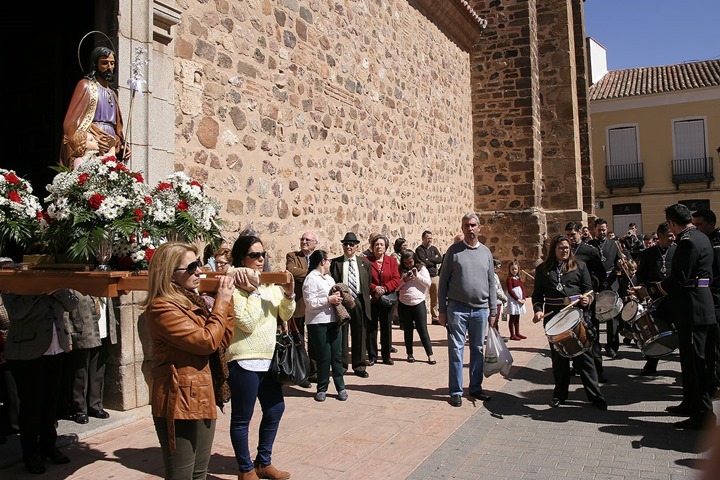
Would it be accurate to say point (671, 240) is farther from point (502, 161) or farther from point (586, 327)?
point (502, 161)

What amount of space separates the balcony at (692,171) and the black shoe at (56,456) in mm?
30482

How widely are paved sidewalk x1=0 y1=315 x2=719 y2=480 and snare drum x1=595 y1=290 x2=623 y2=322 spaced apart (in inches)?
35.0

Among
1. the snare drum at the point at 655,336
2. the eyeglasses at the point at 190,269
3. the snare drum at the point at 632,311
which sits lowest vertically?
the snare drum at the point at 655,336

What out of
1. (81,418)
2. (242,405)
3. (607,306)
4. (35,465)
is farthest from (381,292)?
(35,465)

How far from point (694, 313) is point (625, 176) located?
88.3 feet

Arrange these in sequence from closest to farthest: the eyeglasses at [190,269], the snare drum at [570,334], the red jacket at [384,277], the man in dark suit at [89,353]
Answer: the eyeglasses at [190,269] → the man in dark suit at [89,353] → the snare drum at [570,334] → the red jacket at [384,277]

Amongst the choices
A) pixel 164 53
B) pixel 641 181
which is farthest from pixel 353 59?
pixel 641 181

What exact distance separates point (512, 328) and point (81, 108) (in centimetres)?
801

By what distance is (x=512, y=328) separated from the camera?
10.7m

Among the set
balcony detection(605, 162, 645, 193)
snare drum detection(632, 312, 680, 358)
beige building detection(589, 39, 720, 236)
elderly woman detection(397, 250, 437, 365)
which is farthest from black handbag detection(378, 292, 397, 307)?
balcony detection(605, 162, 645, 193)

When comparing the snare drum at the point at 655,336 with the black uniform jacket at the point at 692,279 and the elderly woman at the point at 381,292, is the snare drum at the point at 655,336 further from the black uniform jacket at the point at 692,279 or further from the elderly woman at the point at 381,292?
the elderly woman at the point at 381,292

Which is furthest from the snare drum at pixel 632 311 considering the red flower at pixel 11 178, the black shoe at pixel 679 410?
the red flower at pixel 11 178

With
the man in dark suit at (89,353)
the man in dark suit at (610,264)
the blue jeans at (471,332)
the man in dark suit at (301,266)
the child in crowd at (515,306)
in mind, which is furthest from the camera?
the child in crowd at (515,306)

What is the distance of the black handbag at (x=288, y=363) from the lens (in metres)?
4.21
